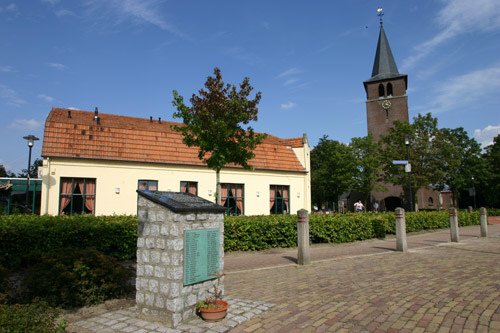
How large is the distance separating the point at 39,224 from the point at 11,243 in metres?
0.76

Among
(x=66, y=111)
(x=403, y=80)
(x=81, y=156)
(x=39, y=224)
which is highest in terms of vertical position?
(x=403, y=80)

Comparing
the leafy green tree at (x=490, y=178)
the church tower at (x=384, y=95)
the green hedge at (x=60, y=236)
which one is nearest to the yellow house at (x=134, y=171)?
the green hedge at (x=60, y=236)

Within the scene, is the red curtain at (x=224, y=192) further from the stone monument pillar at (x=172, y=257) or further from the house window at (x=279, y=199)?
the stone monument pillar at (x=172, y=257)

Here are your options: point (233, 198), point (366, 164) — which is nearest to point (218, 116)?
point (233, 198)

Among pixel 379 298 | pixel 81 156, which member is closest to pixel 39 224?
pixel 379 298

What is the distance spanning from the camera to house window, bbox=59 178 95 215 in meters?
18.1

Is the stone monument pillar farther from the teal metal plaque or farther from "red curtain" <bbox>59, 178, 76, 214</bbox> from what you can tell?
"red curtain" <bbox>59, 178, 76, 214</bbox>

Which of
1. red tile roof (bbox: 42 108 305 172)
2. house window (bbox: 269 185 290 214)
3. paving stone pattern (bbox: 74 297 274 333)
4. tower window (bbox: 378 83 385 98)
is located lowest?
paving stone pattern (bbox: 74 297 274 333)

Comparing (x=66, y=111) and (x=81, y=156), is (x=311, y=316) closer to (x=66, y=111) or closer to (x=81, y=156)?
(x=81, y=156)

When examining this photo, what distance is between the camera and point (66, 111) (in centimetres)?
2375

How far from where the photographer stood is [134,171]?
19.8m

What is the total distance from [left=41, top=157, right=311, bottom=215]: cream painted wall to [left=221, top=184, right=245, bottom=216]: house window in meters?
0.35

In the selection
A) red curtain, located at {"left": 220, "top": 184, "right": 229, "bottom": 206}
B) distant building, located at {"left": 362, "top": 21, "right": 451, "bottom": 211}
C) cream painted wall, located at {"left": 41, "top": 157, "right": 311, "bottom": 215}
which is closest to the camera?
cream painted wall, located at {"left": 41, "top": 157, "right": 311, "bottom": 215}

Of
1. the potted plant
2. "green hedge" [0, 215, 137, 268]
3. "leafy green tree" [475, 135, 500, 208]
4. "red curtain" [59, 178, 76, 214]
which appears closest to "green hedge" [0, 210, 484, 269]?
"green hedge" [0, 215, 137, 268]
